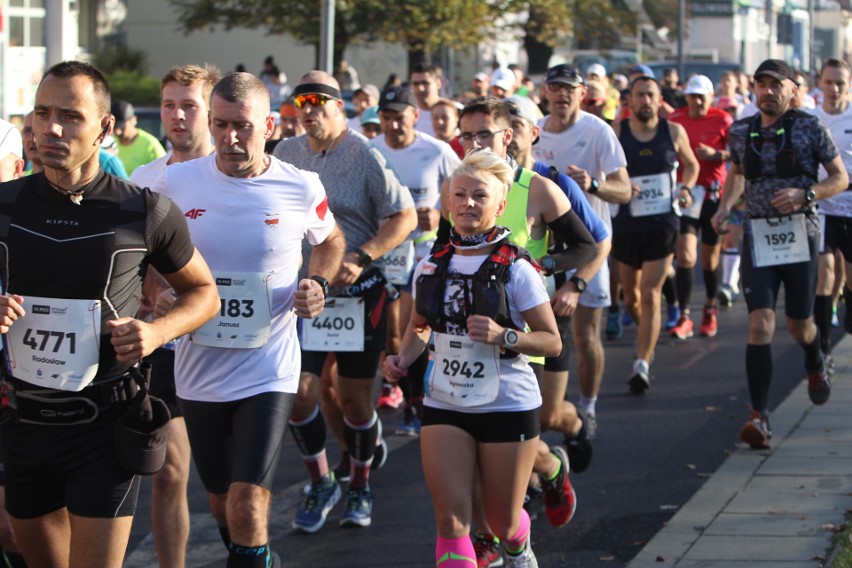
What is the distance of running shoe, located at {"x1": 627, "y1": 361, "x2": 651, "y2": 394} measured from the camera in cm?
1002

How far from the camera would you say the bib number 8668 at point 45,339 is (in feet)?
13.6

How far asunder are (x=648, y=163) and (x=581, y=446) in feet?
13.0

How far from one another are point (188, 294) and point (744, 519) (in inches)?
125

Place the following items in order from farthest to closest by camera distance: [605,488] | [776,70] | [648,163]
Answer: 1. [648,163]
2. [776,70]
3. [605,488]

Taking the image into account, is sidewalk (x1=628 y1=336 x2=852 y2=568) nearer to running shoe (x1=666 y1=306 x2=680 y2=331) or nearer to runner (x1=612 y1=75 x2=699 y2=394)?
runner (x1=612 y1=75 x2=699 y2=394)

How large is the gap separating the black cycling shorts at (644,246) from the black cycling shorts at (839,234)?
108 cm

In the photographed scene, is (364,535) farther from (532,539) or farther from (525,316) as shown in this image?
(525,316)

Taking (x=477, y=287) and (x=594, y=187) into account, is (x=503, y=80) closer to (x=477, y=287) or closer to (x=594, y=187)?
(x=594, y=187)

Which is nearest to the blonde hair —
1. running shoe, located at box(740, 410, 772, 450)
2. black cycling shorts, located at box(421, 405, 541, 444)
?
black cycling shorts, located at box(421, 405, 541, 444)

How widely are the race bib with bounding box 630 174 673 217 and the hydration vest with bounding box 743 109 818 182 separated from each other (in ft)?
6.77

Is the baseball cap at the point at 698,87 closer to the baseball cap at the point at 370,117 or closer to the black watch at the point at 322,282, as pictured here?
the baseball cap at the point at 370,117

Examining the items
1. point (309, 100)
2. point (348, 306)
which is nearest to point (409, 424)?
point (348, 306)

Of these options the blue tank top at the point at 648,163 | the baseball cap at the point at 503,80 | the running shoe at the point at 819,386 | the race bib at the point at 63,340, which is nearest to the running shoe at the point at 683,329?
the blue tank top at the point at 648,163

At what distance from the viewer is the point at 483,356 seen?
17.0ft
